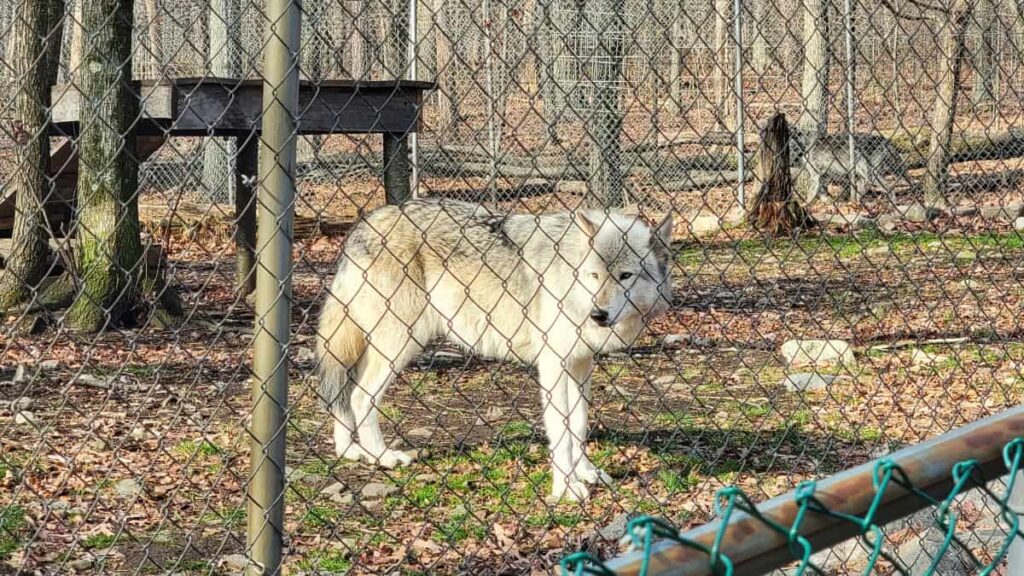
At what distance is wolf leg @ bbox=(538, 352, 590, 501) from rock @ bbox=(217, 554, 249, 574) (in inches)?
54.9

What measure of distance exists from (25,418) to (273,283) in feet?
11.5

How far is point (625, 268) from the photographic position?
199 inches

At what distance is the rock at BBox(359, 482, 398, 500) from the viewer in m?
4.88

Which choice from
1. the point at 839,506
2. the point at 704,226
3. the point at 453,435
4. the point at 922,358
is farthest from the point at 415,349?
the point at 704,226

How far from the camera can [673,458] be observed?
5449 millimetres

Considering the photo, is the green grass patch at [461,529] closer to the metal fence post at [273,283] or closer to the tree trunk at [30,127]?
the metal fence post at [273,283]

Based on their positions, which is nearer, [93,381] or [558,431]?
[558,431]

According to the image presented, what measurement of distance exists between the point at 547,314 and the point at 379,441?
3.41 feet

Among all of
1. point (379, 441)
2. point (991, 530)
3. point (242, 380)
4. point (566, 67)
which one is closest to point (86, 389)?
point (242, 380)

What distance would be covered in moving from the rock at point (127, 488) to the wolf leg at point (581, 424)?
1793mm

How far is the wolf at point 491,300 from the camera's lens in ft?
16.6

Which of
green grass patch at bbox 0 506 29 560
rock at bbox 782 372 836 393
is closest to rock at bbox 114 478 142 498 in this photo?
green grass patch at bbox 0 506 29 560

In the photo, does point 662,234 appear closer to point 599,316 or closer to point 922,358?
point 599,316

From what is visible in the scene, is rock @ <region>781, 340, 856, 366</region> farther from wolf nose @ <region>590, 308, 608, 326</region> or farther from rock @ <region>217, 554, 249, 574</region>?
rock @ <region>217, 554, 249, 574</region>
